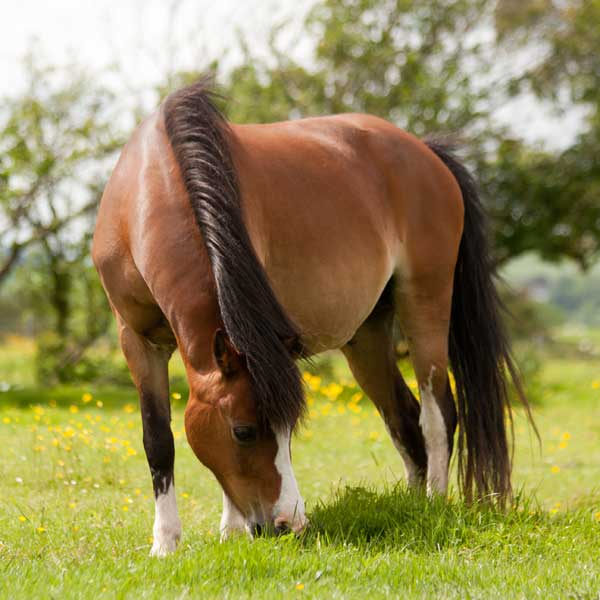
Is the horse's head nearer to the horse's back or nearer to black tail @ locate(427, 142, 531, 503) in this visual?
the horse's back

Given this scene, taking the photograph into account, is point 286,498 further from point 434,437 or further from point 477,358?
point 477,358

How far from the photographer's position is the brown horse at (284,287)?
3.29 meters

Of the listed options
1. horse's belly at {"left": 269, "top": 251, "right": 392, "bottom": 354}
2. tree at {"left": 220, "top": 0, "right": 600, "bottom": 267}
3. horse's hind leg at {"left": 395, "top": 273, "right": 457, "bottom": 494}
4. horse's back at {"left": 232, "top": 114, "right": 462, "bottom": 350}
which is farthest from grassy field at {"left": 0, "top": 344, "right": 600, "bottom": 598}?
tree at {"left": 220, "top": 0, "right": 600, "bottom": 267}

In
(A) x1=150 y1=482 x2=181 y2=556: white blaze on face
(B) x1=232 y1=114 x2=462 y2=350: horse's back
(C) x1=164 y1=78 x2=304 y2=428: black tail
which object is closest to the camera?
(C) x1=164 y1=78 x2=304 y2=428: black tail

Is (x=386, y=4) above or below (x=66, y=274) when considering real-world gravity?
above

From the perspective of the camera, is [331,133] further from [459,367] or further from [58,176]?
[58,176]

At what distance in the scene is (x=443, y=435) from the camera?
4.85 m

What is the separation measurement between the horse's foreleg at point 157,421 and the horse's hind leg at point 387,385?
152cm

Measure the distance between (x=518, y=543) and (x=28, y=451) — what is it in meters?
→ 3.69

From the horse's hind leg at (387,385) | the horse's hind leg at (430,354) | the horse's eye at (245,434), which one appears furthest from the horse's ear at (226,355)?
the horse's hind leg at (387,385)

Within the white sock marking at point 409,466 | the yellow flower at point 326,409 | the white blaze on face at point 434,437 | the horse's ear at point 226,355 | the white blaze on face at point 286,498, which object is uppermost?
the horse's ear at point 226,355

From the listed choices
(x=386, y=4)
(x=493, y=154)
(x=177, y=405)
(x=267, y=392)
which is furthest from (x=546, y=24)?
(x=267, y=392)

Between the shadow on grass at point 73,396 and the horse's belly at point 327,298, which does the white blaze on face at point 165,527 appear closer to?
the horse's belly at point 327,298

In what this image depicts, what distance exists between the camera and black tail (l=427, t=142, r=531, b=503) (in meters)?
4.89
